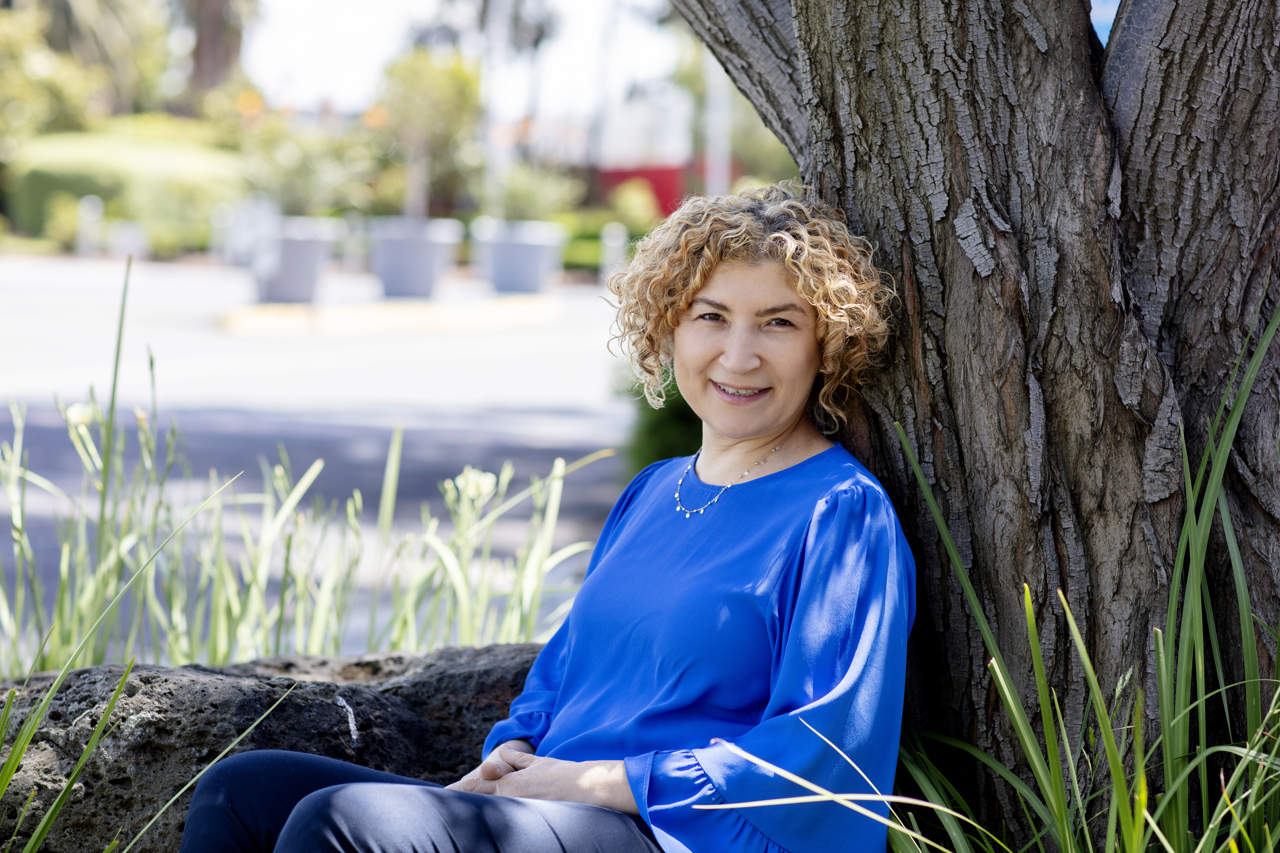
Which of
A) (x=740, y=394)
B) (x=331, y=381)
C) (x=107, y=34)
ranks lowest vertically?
(x=331, y=381)

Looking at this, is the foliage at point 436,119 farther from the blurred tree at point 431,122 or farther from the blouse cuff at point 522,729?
the blouse cuff at point 522,729

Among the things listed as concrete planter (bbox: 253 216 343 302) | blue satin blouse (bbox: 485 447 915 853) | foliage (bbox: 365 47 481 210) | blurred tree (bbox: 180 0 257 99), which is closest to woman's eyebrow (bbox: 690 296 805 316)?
blue satin blouse (bbox: 485 447 915 853)

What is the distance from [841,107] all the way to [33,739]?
1.91 meters

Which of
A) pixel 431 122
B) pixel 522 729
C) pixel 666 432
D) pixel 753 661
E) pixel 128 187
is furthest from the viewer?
pixel 431 122

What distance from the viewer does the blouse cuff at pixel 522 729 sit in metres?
2.04

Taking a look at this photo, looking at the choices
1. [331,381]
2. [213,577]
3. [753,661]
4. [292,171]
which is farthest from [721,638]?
[292,171]

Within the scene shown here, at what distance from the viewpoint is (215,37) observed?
37.8 m

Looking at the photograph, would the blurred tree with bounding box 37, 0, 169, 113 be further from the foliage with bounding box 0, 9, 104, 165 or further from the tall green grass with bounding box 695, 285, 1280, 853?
the tall green grass with bounding box 695, 285, 1280, 853

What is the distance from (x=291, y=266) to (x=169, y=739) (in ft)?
46.7

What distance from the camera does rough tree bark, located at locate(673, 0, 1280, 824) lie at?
1.82 meters

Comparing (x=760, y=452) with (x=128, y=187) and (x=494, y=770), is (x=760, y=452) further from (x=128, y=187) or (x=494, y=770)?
(x=128, y=187)

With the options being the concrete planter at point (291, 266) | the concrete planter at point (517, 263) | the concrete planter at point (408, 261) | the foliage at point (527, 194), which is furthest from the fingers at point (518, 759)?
the foliage at point (527, 194)

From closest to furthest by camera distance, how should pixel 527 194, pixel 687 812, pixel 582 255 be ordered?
pixel 687 812 → pixel 527 194 → pixel 582 255

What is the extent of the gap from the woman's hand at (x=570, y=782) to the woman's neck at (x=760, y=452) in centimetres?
56
